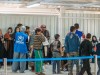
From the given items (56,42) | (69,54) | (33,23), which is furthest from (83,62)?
(33,23)

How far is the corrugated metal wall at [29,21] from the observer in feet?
51.9

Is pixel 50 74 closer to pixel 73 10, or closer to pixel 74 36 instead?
pixel 74 36

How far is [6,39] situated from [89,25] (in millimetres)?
6253

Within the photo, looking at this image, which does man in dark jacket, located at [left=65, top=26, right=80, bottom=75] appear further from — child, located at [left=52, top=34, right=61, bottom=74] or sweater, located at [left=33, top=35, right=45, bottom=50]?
child, located at [left=52, top=34, right=61, bottom=74]

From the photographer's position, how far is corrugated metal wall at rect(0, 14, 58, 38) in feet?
51.9

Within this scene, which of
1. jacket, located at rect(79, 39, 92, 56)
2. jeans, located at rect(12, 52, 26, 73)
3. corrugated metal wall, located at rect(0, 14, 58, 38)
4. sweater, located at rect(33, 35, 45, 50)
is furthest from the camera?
corrugated metal wall, located at rect(0, 14, 58, 38)

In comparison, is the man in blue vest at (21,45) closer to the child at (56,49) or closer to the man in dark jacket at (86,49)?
the child at (56,49)

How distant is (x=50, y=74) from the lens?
36.7ft

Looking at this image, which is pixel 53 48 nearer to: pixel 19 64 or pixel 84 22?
pixel 19 64

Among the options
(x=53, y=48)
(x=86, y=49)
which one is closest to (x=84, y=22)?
(x=53, y=48)

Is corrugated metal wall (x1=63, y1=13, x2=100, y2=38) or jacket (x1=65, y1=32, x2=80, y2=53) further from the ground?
corrugated metal wall (x1=63, y1=13, x2=100, y2=38)

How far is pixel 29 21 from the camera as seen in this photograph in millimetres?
16406

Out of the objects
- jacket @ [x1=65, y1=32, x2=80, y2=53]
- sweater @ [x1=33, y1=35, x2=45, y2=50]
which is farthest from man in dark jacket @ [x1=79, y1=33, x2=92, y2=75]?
sweater @ [x1=33, y1=35, x2=45, y2=50]

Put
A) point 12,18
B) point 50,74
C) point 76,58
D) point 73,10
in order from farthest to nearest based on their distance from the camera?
1. point 73,10
2. point 12,18
3. point 50,74
4. point 76,58
